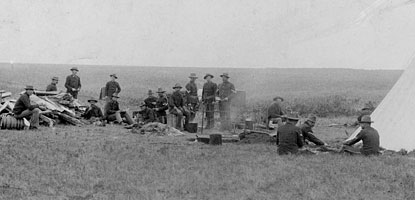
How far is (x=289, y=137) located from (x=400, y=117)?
3.19m

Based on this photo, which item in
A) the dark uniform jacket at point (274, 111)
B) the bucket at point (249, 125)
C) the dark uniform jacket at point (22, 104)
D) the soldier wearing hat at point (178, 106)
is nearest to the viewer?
the dark uniform jacket at point (22, 104)

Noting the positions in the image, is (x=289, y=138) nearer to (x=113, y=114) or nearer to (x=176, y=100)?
(x=176, y=100)

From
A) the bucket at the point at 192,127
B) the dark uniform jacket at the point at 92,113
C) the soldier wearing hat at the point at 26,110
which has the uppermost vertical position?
the soldier wearing hat at the point at 26,110

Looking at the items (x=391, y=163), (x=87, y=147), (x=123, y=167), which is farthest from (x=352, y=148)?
(x=87, y=147)

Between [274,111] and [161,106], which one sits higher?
[274,111]

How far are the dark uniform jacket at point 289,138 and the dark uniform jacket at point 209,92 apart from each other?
667 centimetres

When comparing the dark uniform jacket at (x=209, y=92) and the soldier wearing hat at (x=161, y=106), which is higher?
the dark uniform jacket at (x=209, y=92)

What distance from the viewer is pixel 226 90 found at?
17.1 meters

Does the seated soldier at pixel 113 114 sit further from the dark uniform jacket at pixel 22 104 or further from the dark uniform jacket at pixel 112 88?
the dark uniform jacket at pixel 22 104

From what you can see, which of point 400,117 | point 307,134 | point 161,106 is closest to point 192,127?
point 161,106

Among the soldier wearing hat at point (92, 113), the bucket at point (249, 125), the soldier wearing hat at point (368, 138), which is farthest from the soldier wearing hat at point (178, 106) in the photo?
the soldier wearing hat at point (368, 138)

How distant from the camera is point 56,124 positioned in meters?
16.0

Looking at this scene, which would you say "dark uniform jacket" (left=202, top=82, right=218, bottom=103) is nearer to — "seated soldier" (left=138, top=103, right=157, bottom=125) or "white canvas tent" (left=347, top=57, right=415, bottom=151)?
"seated soldier" (left=138, top=103, right=157, bottom=125)

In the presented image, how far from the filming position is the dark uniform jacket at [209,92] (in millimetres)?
17172
